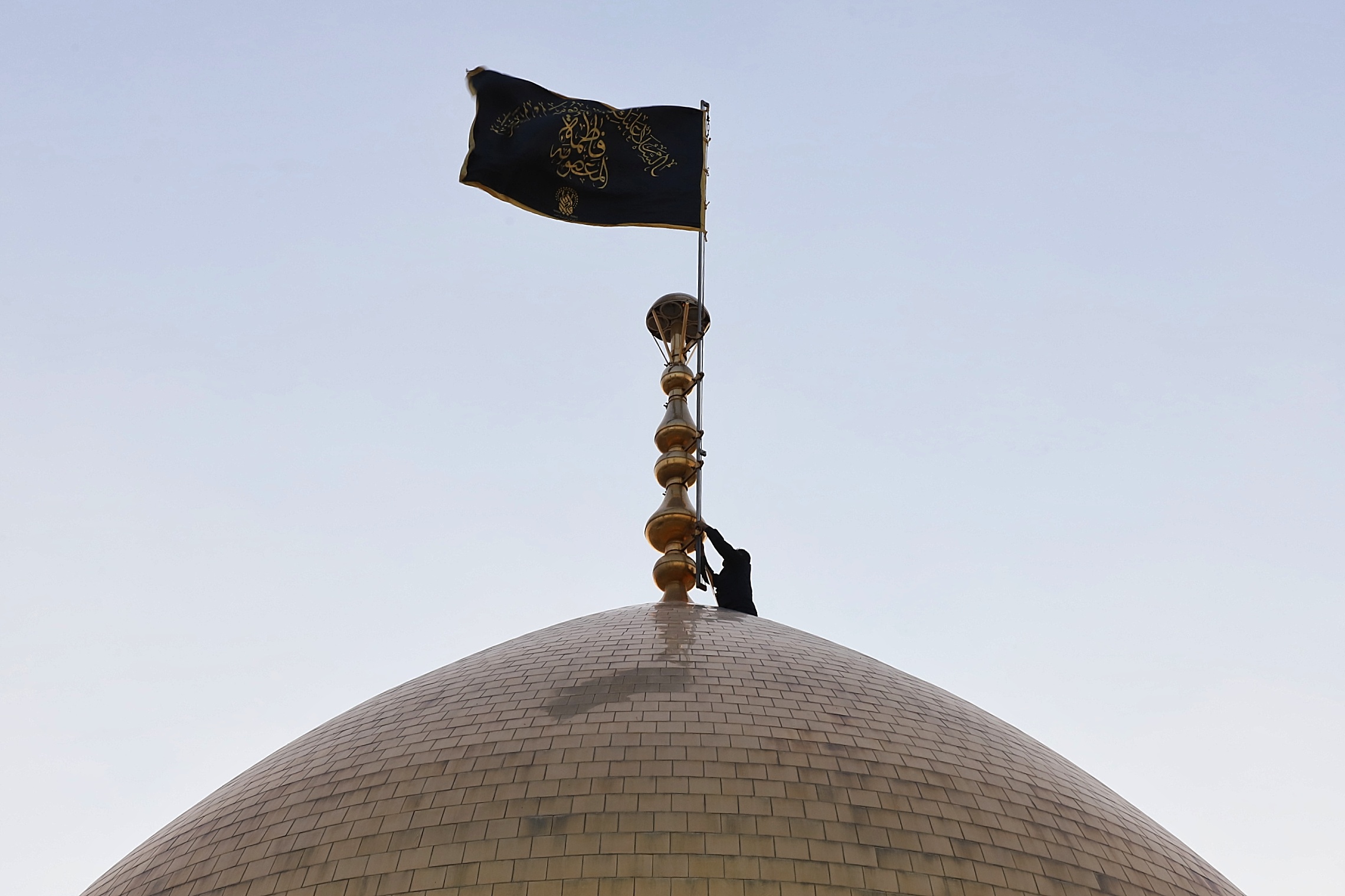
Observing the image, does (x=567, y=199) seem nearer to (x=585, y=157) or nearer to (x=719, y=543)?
(x=585, y=157)

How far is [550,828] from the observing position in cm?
739

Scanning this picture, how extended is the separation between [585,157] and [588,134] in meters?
0.21

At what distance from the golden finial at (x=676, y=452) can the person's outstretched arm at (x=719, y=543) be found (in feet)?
0.63

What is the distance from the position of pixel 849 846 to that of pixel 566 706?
2.08m

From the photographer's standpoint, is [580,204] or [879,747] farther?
[580,204]

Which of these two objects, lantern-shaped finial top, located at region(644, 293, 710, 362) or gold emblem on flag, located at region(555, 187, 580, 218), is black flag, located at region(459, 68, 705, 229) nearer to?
gold emblem on flag, located at region(555, 187, 580, 218)

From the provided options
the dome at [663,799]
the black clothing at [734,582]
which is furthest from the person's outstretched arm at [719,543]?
the dome at [663,799]

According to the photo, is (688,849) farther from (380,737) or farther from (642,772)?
(380,737)

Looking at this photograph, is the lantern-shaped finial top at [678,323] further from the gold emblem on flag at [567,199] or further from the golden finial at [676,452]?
the gold emblem on flag at [567,199]

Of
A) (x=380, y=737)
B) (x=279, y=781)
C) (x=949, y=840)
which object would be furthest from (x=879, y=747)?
(x=279, y=781)

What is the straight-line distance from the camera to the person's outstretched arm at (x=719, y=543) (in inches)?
495

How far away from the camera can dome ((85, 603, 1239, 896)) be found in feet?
23.7

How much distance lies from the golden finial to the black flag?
52.7 inches

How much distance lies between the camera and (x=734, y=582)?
40.1 feet
